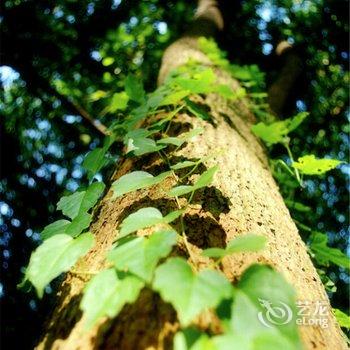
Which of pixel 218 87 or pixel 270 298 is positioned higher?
pixel 270 298

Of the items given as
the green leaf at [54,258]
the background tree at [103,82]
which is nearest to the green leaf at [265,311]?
the green leaf at [54,258]

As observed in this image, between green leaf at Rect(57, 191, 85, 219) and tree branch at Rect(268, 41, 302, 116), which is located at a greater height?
green leaf at Rect(57, 191, 85, 219)

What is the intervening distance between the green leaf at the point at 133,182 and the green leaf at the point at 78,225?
0.36 feet

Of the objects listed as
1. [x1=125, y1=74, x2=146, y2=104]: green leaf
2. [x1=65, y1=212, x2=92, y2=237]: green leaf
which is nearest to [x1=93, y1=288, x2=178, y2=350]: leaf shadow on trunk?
[x1=65, y1=212, x2=92, y2=237]: green leaf

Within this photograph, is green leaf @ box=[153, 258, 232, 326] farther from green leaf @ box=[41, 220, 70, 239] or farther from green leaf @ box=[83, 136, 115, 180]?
green leaf @ box=[83, 136, 115, 180]

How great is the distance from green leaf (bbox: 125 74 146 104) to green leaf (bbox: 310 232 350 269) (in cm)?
119

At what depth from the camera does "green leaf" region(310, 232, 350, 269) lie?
1766 millimetres

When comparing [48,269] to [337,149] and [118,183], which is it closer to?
[118,183]

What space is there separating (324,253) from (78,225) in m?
1.39

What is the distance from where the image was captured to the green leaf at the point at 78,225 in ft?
3.15

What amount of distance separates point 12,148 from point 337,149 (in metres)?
3.93

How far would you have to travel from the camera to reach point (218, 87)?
1.75m

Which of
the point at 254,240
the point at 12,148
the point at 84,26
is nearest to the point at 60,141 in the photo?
the point at 12,148

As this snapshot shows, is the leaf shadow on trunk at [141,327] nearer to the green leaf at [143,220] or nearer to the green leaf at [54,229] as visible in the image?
the green leaf at [143,220]
